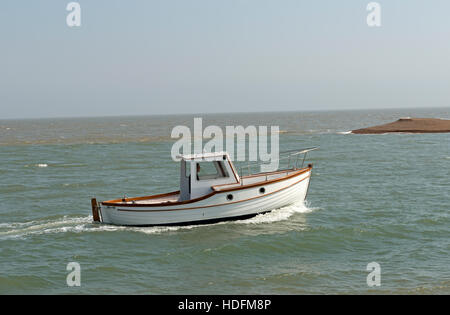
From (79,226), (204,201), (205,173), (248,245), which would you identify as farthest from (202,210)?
(79,226)

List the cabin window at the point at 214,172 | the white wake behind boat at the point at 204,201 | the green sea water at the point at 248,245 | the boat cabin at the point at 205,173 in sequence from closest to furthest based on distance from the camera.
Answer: the green sea water at the point at 248,245 → the white wake behind boat at the point at 204,201 → the boat cabin at the point at 205,173 → the cabin window at the point at 214,172

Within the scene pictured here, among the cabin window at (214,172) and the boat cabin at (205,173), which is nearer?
the boat cabin at (205,173)

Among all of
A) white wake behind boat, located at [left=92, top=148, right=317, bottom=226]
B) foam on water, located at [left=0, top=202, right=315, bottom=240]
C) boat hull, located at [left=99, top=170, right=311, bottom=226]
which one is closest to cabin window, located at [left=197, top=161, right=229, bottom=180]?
white wake behind boat, located at [left=92, top=148, right=317, bottom=226]

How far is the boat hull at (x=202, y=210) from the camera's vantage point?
21258 millimetres

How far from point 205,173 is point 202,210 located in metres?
1.72

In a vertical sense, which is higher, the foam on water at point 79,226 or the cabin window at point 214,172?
the cabin window at point 214,172

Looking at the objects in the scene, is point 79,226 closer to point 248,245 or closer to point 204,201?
point 204,201

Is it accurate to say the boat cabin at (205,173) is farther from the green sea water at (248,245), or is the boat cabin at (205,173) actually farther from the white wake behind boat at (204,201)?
the green sea water at (248,245)

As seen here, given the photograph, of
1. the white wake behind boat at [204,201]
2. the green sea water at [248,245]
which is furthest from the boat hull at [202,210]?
the green sea water at [248,245]

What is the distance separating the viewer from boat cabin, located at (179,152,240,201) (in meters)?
21.6

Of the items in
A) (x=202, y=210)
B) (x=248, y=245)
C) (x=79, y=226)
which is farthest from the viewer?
(x=79, y=226)

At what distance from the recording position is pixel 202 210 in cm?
2148
